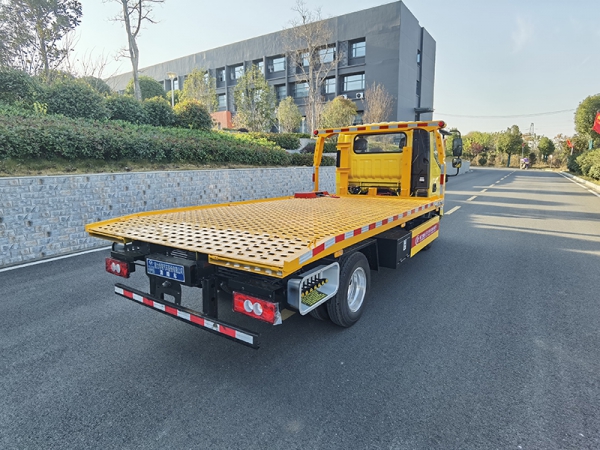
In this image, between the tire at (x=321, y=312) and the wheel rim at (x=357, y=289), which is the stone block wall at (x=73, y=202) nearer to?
the tire at (x=321, y=312)

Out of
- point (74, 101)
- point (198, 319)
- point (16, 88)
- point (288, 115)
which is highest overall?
point (288, 115)

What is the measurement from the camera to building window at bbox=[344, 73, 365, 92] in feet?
125

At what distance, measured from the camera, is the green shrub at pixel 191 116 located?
50.3 ft

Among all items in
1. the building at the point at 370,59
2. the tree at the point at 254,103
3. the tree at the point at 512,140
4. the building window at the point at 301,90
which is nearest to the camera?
the tree at the point at 254,103

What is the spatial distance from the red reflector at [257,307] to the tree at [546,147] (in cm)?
6791

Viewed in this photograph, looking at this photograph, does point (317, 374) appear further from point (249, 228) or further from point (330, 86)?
point (330, 86)

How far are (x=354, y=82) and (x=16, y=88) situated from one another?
108 ft

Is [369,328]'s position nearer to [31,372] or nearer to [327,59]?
[31,372]

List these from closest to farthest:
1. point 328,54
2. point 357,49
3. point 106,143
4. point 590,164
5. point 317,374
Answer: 1. point 317,374
2. point 106,143
3. point 590,164
4. point 357,49
5. point 328,54

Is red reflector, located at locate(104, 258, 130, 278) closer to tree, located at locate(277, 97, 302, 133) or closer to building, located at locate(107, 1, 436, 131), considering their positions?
tree, located at locate(277, 97, 302, 133)

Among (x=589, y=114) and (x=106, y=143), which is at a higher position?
(x=589, y=114)

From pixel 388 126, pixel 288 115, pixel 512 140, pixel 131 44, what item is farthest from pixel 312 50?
pixel 512 140

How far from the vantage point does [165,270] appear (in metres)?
3.02

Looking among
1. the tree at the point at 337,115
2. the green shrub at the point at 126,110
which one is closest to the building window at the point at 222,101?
the tree at the point at 337,115
